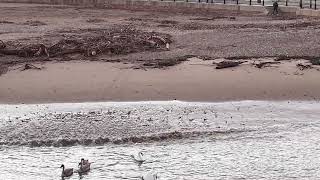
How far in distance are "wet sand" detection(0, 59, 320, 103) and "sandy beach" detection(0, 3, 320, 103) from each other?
0.07 feet

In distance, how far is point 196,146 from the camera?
943 cm

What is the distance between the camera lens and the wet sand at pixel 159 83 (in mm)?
12375

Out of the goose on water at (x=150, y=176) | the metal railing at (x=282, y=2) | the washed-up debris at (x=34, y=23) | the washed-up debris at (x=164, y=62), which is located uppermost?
the metal railing at (x=282, y=2)

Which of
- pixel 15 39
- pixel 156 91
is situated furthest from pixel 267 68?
pixel 15 39

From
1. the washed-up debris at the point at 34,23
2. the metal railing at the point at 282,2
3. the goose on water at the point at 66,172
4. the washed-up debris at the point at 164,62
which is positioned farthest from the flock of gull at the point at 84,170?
the metal railing at the point at 282,2

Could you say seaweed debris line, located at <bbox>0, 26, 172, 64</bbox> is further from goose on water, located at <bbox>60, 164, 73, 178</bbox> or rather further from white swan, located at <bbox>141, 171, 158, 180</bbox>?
white swan, located at <bbox>141, 171, 158, 180</bbox>

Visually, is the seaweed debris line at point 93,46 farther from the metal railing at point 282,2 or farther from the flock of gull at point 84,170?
the metal railing at point 282,2

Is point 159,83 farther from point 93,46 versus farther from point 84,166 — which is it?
point 84,166

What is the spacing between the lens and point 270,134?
9.96 metres

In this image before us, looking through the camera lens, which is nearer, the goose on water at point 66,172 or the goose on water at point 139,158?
the goose on water at point 66,172

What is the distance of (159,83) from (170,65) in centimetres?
154

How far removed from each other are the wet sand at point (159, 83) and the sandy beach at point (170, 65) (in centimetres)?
2

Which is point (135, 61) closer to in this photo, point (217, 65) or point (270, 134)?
point (217, 65)

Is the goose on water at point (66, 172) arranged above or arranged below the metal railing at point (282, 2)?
below
